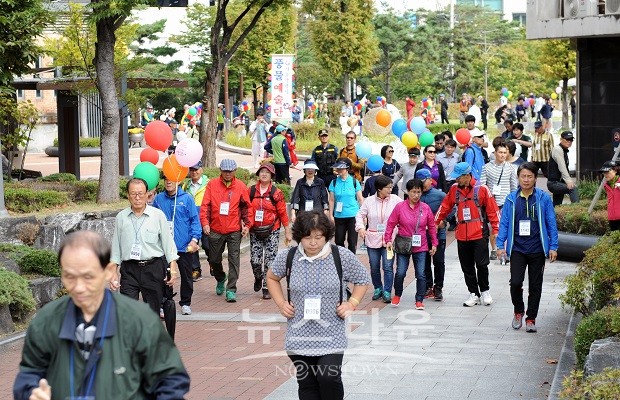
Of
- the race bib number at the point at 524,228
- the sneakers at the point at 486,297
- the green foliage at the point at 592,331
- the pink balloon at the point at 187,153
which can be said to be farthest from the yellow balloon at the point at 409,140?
the green foliage at the point at 592,331

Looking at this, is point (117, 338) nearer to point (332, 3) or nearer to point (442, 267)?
point (442, 267)

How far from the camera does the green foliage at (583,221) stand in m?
16.2

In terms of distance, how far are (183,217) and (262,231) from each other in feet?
6.45

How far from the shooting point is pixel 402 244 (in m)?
13.2

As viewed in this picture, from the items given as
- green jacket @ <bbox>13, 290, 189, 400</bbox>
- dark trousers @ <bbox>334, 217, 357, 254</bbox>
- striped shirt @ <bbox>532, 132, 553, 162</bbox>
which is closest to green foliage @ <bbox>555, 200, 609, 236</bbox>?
dark trousers @ <bbox>334, 217, 357, 254</bbox>

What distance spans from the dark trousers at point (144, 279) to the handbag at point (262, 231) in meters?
4.07

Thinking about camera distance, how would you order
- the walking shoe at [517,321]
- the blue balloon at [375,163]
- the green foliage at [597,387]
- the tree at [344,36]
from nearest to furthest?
1. the green foliage at [597,387]
2. the walking shoe at [517,321]
3. the blue balloon at [375,163]
4. the tree at [344,36]

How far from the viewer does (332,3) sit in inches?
2069

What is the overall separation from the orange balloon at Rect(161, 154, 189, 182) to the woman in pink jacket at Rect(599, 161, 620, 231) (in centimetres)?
528

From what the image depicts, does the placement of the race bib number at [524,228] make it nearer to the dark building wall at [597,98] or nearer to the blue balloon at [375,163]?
the blue balloon at [375,163]

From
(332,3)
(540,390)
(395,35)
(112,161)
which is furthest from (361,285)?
(395,35)

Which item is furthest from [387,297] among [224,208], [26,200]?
[26,200]

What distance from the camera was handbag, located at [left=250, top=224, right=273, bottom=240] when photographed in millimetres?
14062

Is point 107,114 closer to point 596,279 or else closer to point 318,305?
point 596,279
